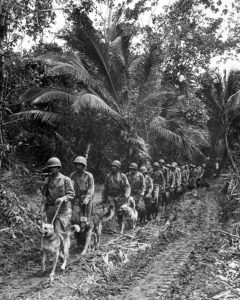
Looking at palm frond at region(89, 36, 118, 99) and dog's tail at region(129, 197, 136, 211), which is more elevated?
palm frond at region(89, 36, 118, 99)

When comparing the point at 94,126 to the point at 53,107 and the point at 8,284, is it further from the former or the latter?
the point at 8,284

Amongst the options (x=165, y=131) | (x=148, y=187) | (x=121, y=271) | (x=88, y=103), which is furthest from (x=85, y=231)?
(x=165, y=131)

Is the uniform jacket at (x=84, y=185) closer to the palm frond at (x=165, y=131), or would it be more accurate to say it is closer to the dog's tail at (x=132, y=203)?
the dog's tail at (x=132, y=203)

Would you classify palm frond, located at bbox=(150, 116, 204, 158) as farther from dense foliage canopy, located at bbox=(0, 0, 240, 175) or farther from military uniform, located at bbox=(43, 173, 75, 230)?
military uniform, located at bbox=(43, 173, 75, 230)

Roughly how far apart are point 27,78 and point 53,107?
62.9 inches

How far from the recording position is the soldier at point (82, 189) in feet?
28.6

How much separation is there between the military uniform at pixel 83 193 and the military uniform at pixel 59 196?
963 millimetres

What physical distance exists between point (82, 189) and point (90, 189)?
176mm

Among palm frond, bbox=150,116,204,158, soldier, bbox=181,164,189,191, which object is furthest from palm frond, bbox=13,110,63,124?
soldier, bbox=181,164,189,191

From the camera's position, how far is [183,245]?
9.59 m

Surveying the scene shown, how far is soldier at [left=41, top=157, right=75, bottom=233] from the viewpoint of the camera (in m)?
7.53

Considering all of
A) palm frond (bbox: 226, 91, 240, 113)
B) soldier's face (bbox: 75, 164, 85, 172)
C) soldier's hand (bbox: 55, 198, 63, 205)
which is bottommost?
soldier's hand (bbox: 55, 198, 63, 205)

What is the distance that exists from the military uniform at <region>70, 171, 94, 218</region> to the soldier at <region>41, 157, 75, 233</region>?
0.96 metres

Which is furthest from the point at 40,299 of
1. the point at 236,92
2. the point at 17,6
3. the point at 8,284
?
the point at 236,92
